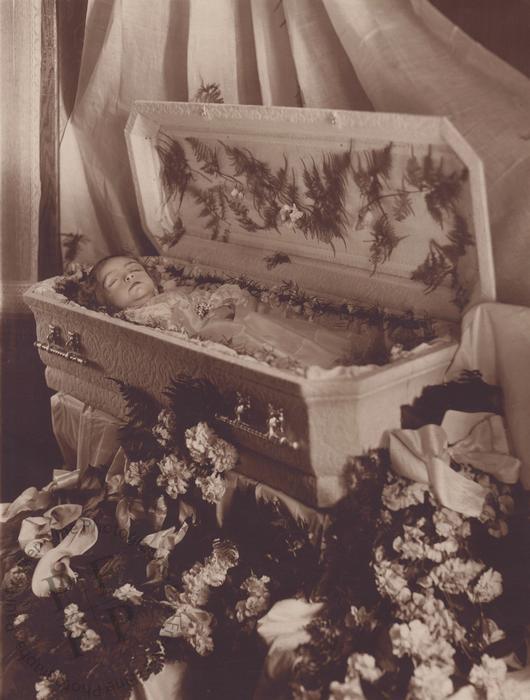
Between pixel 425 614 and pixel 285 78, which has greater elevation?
pixel 285 78

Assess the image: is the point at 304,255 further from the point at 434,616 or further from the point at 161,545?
the point at 434,616

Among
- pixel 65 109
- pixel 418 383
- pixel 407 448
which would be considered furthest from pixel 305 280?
pixel 65 109

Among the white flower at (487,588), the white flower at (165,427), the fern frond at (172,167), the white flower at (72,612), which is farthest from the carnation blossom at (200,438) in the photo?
the fern frond at (172,167)

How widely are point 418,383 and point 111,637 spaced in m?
0.96

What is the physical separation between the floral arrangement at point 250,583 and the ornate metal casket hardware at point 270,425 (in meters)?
0.09

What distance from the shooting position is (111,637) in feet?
5.90

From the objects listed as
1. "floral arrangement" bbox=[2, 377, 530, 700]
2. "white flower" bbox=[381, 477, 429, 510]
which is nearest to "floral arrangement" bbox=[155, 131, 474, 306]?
"floral arrangement" bbox=[2, 377, 530, 700]

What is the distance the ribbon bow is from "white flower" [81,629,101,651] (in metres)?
0.80

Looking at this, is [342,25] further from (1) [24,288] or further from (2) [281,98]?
(1) [24,288]

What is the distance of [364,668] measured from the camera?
1.52m

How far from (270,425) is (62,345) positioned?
1.05 m

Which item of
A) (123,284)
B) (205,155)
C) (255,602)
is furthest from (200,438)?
(205,155)

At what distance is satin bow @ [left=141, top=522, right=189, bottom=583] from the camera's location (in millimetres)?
1979

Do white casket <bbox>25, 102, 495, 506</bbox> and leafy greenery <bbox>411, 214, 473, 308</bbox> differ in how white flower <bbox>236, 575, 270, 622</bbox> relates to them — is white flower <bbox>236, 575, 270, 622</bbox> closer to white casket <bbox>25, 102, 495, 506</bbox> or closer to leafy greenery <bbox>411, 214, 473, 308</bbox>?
white casket <bbox>25, 102, 495, 506</bbox>
